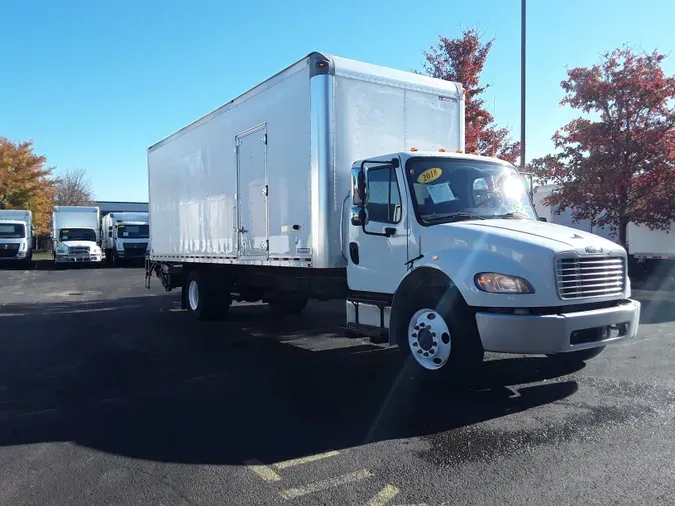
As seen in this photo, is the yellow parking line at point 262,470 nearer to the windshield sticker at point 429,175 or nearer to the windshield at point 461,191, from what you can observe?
the windshield at point 461,191

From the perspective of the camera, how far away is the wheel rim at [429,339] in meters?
5.76

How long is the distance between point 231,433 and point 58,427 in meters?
1.54

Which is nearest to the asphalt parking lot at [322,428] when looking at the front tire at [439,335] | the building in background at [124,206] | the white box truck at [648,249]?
the front tire at [439,335]

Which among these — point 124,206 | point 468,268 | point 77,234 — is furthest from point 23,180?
point 468,268

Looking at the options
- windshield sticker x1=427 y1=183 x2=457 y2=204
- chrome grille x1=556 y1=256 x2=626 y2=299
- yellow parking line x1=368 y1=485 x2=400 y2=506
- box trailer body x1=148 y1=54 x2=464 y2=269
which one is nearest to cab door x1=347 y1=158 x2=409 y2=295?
windshield sticker x1=427 y1=183 x2=457 y2=204

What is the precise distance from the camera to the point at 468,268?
553cm

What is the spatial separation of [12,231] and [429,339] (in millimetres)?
31248

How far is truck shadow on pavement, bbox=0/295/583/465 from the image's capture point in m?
4.63

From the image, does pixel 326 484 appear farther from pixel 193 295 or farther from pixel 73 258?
pixel 73 258

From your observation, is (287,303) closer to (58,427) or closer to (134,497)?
(58,427)

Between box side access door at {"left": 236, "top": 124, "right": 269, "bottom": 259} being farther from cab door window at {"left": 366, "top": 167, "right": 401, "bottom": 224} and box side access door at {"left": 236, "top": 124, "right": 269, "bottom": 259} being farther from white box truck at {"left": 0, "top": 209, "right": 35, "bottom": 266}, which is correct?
white box truck at {"left": 0, "top": 209, "right": 35, "bottom": 266}

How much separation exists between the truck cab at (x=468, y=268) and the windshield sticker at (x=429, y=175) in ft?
0.04

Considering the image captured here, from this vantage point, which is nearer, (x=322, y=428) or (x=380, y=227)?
(x=322, y=428)

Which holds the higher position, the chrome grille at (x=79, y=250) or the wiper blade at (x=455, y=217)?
the wiper blade at (x=455, y=217)
